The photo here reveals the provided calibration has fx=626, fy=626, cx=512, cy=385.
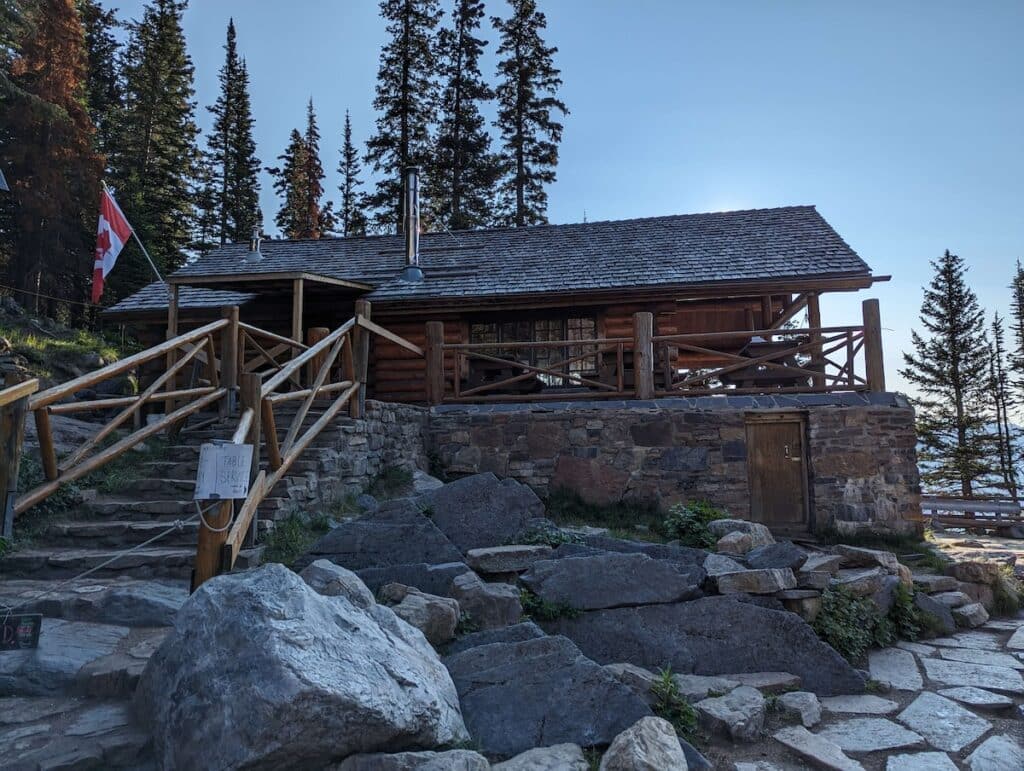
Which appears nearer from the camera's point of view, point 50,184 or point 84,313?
point 50,184

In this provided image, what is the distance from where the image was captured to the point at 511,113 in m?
23.1

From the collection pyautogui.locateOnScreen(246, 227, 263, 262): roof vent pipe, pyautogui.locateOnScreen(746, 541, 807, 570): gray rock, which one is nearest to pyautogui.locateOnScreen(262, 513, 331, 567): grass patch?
pyautogui.locateOnScreen(746, 541, 807, 570): gray rock

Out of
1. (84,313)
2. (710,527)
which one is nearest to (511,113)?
(84,313)

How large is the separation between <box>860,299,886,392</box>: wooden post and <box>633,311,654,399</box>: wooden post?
294 centimetres

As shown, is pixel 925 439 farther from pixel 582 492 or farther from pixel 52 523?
pixel 52 523

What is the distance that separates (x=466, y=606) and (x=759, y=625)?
2219 mm

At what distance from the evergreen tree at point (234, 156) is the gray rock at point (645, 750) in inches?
1186

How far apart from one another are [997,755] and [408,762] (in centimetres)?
339

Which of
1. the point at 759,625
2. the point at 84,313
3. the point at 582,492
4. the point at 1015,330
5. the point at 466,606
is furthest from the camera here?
the point at 1015,330

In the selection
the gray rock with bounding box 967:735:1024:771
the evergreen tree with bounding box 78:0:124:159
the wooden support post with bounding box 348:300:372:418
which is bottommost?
the gray rock with bounding box 967:735:1024:771

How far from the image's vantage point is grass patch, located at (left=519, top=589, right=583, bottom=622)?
15.2ft

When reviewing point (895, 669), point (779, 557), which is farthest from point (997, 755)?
point (779, 557)

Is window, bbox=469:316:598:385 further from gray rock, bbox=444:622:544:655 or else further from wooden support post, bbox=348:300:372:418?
gray rock, bbox=444:622:544:655

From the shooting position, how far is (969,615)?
236 inches
